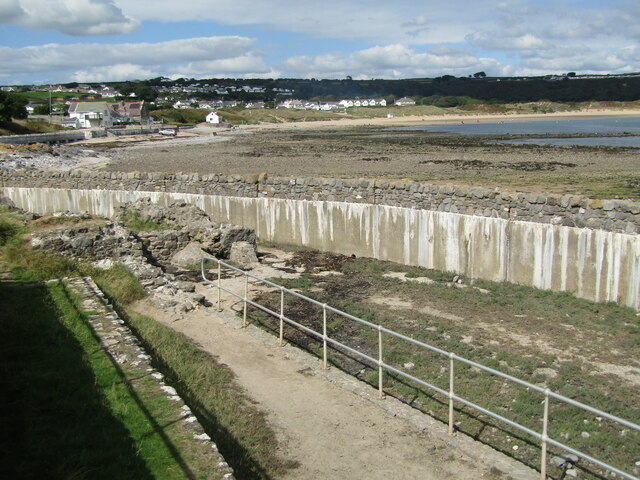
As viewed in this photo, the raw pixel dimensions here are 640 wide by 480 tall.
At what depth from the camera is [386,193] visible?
17656 millimetres

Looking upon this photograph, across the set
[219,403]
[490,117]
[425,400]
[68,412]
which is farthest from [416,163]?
[490,117]

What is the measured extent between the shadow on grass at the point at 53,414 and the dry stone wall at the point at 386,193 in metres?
10.2

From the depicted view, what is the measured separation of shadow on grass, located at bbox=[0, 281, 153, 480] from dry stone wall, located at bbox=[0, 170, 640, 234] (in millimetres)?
10179

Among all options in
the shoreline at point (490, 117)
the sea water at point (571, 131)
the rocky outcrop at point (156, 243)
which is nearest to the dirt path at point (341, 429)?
the rocky outcrop at point (156, 243)

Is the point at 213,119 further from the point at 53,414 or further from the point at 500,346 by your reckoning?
the point at 53,414

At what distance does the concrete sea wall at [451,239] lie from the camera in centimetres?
1255

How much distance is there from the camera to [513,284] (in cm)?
1408

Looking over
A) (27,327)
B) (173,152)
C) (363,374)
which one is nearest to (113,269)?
(27,327)

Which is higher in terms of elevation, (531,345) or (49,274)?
(49,274)

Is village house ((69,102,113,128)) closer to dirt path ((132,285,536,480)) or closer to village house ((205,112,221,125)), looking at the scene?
village house ((205,112,221,125))

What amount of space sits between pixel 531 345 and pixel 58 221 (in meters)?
11.7

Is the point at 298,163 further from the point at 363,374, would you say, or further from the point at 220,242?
the point at 363,374

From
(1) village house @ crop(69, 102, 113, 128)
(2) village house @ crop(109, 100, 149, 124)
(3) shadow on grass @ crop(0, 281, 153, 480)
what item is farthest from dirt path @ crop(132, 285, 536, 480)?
(1) village house @ crop(69, 102, 113, 128)

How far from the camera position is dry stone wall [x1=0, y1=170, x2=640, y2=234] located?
1316cm
